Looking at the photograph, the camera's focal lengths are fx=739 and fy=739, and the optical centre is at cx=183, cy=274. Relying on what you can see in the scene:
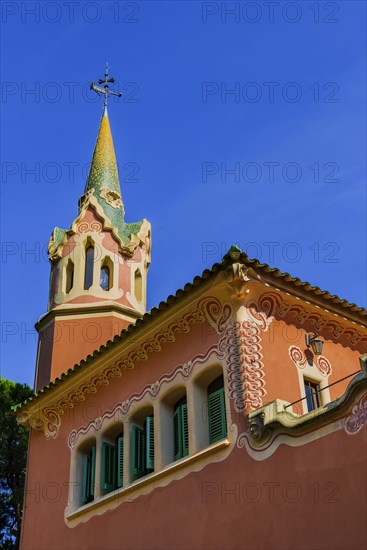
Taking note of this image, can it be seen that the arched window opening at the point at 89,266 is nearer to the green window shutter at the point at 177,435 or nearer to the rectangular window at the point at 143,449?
the rectangular window at the point at 143,449

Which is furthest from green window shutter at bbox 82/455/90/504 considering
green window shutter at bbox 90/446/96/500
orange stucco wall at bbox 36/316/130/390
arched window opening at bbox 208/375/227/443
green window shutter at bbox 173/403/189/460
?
arched window opening at bbox 208/375/227/443

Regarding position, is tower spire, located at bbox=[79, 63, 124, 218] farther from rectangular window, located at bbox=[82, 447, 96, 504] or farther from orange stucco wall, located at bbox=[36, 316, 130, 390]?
rectangular window, located at bbox=[82, 447, 96, 504]

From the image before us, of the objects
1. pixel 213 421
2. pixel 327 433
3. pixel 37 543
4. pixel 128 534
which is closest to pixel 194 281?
pixel 213 421

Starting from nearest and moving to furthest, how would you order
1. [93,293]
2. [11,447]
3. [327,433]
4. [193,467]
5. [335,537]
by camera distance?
[335,537] → [327,433] → [193,467] → [93,293] → [11,447]

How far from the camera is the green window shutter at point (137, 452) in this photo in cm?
1337

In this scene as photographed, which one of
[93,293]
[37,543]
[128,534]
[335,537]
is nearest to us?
[335,537]

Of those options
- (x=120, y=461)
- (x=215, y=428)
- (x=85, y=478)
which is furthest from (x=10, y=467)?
(x=215, y=428)

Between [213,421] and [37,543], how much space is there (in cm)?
572

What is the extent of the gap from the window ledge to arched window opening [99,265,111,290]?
21.3 feet

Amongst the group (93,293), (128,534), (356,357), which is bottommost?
(128,534)

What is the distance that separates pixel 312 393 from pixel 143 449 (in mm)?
3269

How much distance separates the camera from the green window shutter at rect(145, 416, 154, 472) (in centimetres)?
1298

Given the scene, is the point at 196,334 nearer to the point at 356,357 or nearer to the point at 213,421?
the point at 213,421

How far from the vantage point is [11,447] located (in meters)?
26.8
